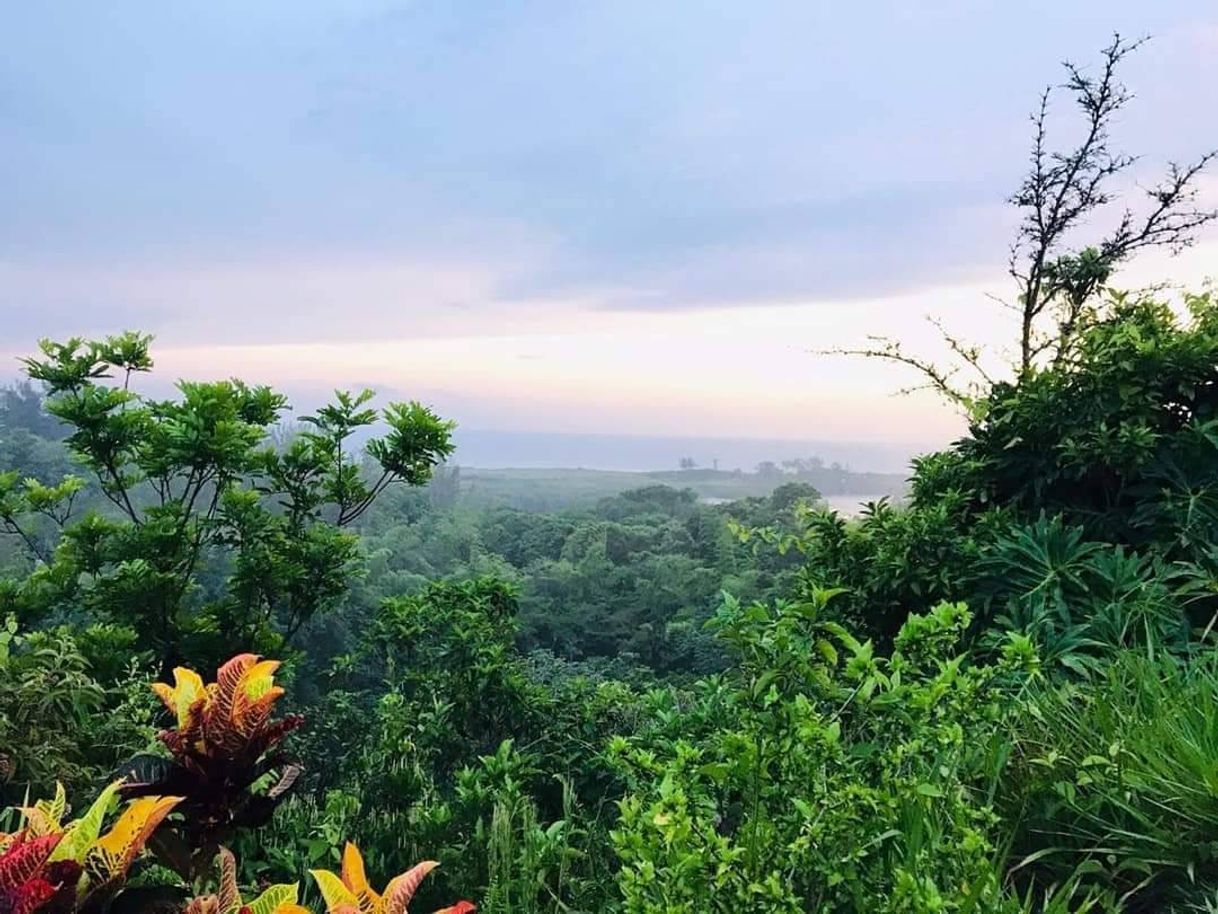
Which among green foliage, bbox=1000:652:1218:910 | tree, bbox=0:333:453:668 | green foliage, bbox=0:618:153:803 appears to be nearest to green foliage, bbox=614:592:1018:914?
green foliage, bbox=1000:652:1218:910

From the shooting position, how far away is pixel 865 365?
5.65 m

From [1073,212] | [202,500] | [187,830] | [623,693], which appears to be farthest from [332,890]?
[1073,212]

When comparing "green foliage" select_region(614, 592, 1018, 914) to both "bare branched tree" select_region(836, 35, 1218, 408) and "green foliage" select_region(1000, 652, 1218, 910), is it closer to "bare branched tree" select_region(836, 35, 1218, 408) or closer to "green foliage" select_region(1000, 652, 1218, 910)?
"green foliage" select_region(1000, 652, 1218, 910)

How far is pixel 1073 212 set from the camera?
5633mm

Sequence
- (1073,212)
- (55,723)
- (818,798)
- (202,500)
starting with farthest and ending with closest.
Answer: (1073,212), (202,500), (55,723), (818,798)

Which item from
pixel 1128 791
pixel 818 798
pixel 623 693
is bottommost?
pixel 623 693

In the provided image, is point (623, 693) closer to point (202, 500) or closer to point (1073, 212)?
point (202, 500)

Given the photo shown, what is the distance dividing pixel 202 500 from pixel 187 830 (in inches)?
87.6

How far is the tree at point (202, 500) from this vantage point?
305cm

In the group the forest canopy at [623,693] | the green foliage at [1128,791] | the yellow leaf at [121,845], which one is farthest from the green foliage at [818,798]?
the yellow leaf at [121,845]

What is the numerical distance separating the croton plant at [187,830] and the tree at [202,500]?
5.41 feet

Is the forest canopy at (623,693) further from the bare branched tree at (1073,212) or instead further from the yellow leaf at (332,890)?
the bare branched tree at (1073,212)

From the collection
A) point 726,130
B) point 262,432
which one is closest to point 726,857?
point 262,432

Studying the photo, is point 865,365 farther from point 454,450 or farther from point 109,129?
point 109,129
